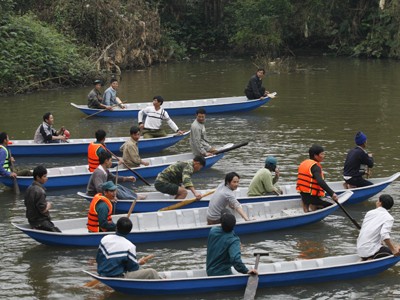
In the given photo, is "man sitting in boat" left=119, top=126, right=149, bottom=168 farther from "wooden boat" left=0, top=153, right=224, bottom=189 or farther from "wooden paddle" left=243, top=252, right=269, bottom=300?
"wooden paddle" left=243, top=252, right=269, bottom=300

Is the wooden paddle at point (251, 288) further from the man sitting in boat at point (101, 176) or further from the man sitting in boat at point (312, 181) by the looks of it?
the man sitting in boat at point (101, 176)

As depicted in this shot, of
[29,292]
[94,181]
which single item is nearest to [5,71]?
[94,181]

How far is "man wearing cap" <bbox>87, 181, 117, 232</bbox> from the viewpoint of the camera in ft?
43.9

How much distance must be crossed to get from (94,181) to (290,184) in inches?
175

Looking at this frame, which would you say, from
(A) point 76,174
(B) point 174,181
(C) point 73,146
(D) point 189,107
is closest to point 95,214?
(B) point 174,181

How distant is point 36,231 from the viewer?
44.7 feet

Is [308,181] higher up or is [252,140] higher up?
[308,181]

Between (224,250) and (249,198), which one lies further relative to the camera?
(249,198)

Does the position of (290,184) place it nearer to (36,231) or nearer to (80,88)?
(36,231)

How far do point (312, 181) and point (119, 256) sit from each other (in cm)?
487

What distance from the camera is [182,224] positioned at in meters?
15.1

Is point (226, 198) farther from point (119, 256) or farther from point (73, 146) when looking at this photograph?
point (73, 146)

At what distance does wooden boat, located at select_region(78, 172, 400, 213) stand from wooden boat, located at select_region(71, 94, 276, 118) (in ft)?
32.4

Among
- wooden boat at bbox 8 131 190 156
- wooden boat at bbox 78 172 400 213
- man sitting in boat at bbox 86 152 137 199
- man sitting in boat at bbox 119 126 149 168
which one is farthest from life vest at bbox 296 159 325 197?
wooden boat at bbox 8 131 190 156
